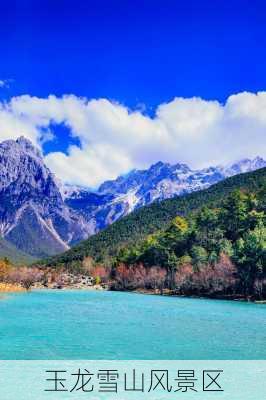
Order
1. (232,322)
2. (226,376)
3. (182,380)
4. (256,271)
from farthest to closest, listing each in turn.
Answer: (256,271), (232,322), (226,376), (182,380)

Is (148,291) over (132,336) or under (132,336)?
over

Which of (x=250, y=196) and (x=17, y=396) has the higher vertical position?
(x=250, y=196)

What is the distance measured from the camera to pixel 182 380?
24.7m

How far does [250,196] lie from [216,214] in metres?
10.2

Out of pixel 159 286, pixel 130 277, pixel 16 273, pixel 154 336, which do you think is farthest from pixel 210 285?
pixel 16 273

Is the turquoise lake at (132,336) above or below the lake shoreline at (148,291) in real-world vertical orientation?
below

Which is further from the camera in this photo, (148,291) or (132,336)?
(148,291)

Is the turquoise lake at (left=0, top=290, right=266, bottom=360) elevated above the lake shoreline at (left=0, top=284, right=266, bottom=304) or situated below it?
below

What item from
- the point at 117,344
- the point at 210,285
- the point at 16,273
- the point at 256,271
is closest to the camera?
the point at 117,344

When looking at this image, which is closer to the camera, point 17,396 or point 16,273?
point 17,396

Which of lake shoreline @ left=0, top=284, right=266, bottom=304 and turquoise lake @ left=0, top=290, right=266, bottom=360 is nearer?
turquoise lake @ left=0, top=290, right=266, bottom=360

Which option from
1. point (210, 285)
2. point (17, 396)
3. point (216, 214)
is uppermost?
point (216, 214)

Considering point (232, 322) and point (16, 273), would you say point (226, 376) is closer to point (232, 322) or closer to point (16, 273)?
point (232, 322)

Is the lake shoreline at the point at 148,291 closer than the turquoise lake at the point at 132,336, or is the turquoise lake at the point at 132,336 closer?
the turquoise lake at the point at 132,336
